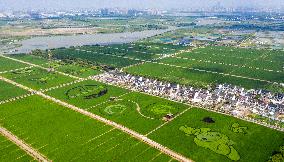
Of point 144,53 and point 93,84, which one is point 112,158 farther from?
point 144,53

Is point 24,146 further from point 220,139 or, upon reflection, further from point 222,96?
point 222,96

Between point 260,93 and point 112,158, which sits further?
point 260,93

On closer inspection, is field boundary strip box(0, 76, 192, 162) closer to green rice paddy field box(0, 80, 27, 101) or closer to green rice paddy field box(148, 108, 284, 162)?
green rice paddy field box(148, 108, 284, 162)

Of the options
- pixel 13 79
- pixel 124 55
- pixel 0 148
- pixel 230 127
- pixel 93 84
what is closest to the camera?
pixel 0 148

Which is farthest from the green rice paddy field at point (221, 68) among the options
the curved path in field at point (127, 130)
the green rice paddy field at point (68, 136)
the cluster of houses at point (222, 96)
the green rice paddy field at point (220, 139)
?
the green rice paddy field at point (68, 136)

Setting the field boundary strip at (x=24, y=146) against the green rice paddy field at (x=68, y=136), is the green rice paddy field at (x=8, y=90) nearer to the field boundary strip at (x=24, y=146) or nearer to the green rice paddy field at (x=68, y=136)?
the green rice paddy field at (x=68, y=136)

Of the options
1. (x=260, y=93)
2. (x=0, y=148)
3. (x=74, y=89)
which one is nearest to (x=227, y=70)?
(x=260, y=93)

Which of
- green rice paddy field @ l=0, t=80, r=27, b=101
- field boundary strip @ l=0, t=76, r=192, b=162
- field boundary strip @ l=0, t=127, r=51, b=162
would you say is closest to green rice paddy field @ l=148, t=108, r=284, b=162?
field boundary strip @ l=0, t=76, r=192, b=162

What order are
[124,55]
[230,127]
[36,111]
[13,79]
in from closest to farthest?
1. [230,127]
2. [36,111]
3. [13,79]
4. [124,55]
